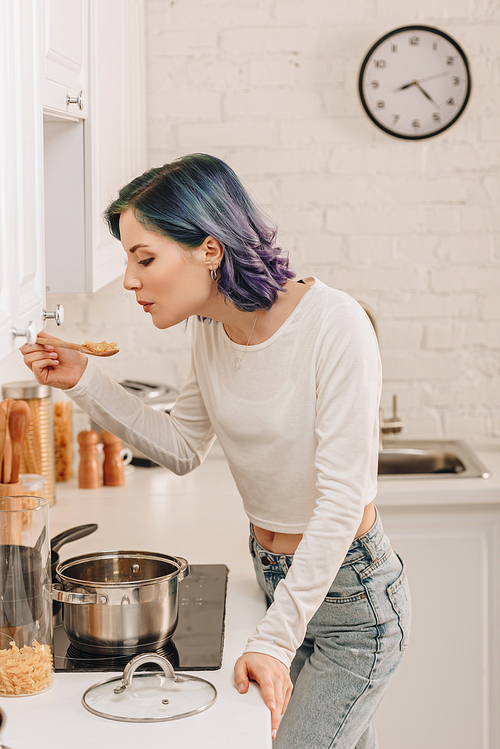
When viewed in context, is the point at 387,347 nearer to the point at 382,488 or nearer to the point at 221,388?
the point at 382,488

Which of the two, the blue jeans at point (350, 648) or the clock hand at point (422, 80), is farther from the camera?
the clock hand at point (422, 80)

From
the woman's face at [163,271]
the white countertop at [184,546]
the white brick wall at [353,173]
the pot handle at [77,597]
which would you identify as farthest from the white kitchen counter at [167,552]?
the white brick wall at [353,173]

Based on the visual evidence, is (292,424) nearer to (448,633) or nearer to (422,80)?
(448,633)

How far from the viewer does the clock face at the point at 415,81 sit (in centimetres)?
246

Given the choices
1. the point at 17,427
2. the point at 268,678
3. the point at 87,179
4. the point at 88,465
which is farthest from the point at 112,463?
the point at 268,678

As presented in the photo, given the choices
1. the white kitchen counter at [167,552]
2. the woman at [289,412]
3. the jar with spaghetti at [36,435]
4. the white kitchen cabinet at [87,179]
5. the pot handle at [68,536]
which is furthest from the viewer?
the jar with spaghetti at [36,435]

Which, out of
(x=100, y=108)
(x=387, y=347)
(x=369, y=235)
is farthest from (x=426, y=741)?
(x=100, y=108)

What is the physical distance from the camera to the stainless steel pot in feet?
3.45

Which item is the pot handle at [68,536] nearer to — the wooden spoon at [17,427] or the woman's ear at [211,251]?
the wooden spoon at [17,427]

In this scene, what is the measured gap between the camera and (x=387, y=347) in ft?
8.52

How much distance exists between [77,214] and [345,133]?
50.0 inches

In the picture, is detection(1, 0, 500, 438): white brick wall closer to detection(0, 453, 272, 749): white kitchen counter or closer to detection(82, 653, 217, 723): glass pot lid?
detection(0, 453, 272, 749): white kitchen counter

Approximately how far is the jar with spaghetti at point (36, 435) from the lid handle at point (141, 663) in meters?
1.03

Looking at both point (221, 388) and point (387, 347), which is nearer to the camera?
point (221, 388)
